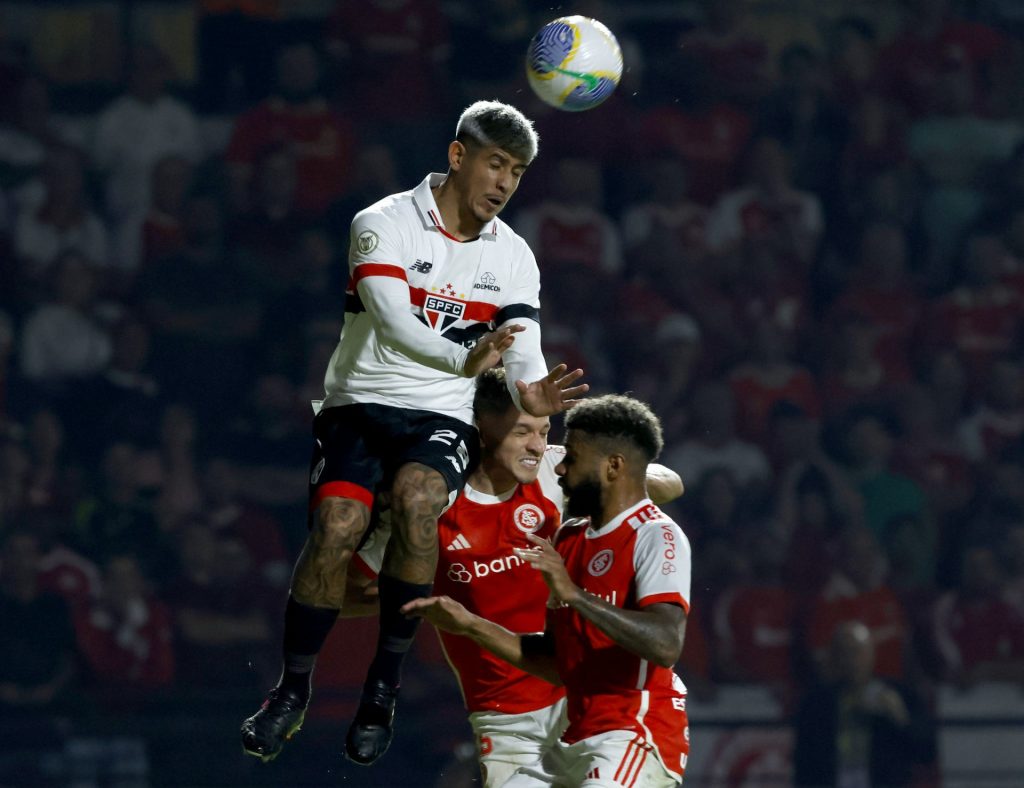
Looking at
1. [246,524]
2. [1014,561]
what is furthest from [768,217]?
[246,524]

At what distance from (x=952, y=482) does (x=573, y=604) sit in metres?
6.38

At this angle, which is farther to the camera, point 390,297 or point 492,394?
point 492,394

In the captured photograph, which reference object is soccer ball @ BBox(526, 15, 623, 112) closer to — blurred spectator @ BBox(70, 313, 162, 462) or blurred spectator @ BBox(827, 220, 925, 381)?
blurred spectator @ BBox(70, 313, 162, 462)

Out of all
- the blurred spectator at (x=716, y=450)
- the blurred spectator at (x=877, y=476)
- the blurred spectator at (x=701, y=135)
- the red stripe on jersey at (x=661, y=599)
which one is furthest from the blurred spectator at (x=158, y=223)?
the red stripe on jersey at (x=661, y=599)

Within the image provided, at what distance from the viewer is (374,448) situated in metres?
4.71

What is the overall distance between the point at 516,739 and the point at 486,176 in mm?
1949

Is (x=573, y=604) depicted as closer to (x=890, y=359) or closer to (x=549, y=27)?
(x=549, y=27)

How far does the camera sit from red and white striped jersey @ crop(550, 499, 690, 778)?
177 inches

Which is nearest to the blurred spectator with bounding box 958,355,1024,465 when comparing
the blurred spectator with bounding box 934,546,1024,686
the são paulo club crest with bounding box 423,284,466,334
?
the blurred spectator with bounding box 934,546,1024,686

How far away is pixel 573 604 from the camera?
4.25m

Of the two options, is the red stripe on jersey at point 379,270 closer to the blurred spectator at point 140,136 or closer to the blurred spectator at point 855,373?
the blurred spectator at point 855,373

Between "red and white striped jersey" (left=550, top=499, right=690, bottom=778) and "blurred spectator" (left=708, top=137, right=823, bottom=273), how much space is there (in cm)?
623

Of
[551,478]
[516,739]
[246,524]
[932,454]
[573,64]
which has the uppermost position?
[573,64]

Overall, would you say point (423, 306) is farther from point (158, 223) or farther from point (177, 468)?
point (158, 223)
